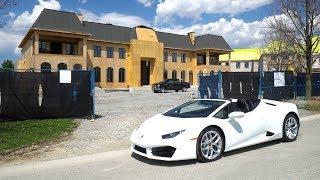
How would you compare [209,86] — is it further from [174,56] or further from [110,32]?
[174,56]

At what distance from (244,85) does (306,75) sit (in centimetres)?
563

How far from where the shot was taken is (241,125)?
852 cm

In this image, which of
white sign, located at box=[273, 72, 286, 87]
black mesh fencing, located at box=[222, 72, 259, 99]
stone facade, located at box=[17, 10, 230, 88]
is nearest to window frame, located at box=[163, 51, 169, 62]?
stone facade, located at box=[17, 10, 230, 88]

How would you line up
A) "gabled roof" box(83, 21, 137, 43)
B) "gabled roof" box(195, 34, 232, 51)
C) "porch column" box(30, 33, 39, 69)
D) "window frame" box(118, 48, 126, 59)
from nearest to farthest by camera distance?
"porch column" box(30, 33, 39, 69), "gabled roof" box(83, 21, 137, 43), "window frame" box(118, 48, 126, 59), "gabled roof" box(195, 34, 232, 51)

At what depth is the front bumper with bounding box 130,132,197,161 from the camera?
24.1 ft

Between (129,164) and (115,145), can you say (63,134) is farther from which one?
(129,164)

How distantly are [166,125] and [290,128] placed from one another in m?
3.80

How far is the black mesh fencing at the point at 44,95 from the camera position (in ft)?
44.6

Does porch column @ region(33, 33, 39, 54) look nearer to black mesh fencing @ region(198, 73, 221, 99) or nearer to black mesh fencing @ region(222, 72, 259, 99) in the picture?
black mesh fencing @ region(198, 73, 221, 99)

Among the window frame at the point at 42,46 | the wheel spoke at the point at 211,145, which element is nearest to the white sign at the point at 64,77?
the wheel spoke at the point at 211,145

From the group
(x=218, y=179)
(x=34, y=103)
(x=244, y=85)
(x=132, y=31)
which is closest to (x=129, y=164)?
(x=218, y=179)

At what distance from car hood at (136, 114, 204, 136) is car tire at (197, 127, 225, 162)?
317 millimetres

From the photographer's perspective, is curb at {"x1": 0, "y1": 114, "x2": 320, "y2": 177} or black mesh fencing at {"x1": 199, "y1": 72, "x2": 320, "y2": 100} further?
black mesh fencing at {"x1": 199, "y1": 72, "x2": 320, "y2": 100}

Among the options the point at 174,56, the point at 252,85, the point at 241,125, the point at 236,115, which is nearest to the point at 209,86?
the point at 252,85
